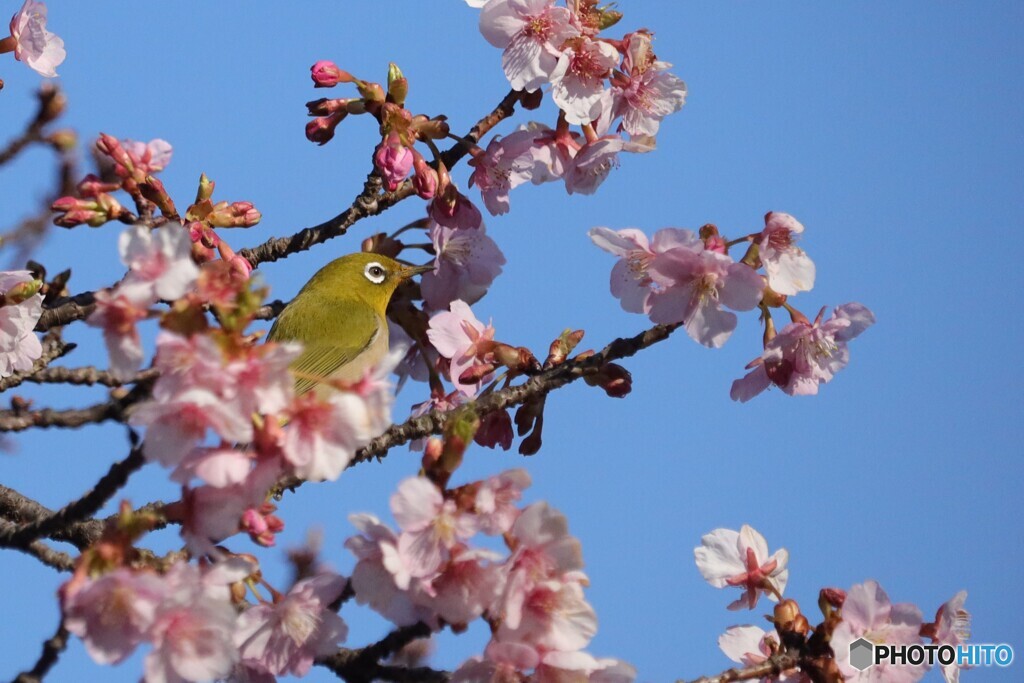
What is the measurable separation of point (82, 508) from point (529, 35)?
250 centimetres

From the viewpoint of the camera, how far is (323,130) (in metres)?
4.28

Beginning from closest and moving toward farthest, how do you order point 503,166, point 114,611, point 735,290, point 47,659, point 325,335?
point 114,611, point 47,659, point 735,290, point 503,166, point 325,335

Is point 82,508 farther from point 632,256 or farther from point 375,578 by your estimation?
point 632,256

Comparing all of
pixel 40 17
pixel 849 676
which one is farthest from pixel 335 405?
pixel 40 17

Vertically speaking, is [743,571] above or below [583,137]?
below

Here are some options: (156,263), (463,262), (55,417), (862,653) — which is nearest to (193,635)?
(156,263)

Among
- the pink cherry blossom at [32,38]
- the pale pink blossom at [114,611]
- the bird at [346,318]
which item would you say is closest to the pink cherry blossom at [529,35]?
the bird at [346,318]

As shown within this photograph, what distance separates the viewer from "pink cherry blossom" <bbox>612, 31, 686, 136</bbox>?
439cm

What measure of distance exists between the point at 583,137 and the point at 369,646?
7.82ft

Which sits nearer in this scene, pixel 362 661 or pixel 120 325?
pixel 120 325

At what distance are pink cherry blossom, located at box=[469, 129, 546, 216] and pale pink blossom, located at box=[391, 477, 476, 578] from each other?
2.10 meters

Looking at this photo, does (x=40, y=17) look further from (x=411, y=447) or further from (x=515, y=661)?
(x=515, y=661)

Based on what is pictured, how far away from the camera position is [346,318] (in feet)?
19.3

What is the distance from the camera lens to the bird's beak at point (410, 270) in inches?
199
